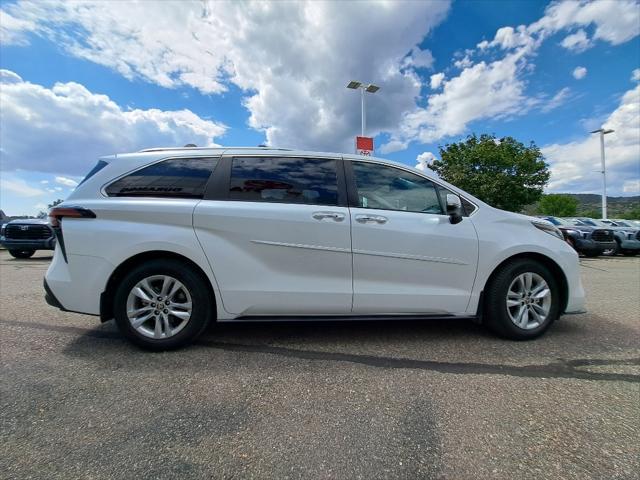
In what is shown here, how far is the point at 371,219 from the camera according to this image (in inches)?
120

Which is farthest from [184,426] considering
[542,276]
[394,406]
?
[542,276]

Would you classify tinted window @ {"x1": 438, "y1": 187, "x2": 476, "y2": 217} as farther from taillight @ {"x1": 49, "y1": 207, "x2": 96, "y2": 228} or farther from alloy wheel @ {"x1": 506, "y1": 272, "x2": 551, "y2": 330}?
taillight @ {"x1": 49, "y1": 207, "x2": 96, "y2": 228}

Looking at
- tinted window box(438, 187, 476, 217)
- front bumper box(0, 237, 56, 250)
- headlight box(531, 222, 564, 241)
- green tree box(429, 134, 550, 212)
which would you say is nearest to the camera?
tinted window box(438, 187, 476, 217)

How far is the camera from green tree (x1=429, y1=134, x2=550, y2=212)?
1105 inches

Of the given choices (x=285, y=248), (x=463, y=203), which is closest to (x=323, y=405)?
(x=285, y=248)

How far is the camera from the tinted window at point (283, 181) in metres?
3.07

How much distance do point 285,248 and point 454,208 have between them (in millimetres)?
1585

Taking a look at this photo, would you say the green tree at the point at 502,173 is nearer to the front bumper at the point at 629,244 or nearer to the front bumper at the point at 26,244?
the front bumper at the point at 629,244

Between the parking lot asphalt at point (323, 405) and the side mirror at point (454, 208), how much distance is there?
3.76 feet

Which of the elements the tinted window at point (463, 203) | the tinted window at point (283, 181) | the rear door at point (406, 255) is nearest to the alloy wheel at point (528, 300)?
the rear door at point (406, 255)

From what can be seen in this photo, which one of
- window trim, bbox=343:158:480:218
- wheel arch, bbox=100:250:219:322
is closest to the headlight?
window trim, bbox=343:158:480:218

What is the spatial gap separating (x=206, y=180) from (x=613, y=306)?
17.5 feet

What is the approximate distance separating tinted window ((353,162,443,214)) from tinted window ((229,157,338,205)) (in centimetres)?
28

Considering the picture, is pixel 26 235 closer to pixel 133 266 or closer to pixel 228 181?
pixel 133 266
